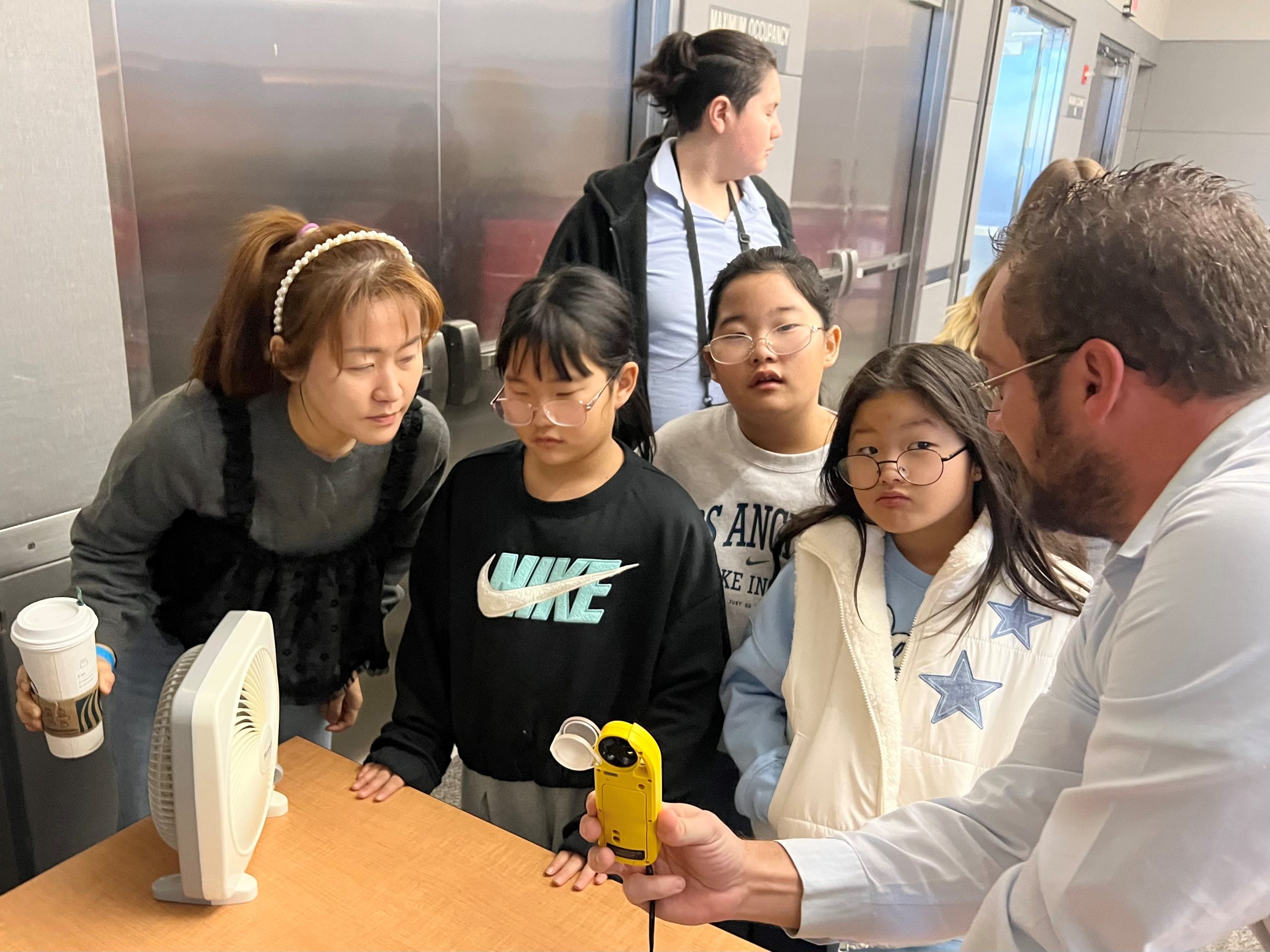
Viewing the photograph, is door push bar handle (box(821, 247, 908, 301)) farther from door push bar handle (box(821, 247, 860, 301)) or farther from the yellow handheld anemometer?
the yellow handheld anemometer

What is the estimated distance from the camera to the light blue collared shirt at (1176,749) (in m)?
0.71

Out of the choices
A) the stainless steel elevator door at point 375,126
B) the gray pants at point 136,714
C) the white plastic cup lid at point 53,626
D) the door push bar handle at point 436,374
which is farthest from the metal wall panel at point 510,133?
the white plastic cup lid at point 53,626

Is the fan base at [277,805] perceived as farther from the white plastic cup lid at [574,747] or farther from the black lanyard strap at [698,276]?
the black lanyard strap at [698,276]

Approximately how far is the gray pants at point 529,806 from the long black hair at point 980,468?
1.91 feet

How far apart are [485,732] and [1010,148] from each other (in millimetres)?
5788

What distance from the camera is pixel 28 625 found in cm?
109

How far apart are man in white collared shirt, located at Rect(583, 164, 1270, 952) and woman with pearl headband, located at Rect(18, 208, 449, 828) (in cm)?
78

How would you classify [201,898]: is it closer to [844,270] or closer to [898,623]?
[898,623]

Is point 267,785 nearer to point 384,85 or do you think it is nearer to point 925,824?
point 925,824

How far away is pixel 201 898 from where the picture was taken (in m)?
1.09

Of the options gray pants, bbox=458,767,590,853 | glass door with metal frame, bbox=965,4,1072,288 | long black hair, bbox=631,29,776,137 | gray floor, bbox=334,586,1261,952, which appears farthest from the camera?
glass door with metal frame, bbox=965,4,1072,288

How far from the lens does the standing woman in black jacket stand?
2.29 meters

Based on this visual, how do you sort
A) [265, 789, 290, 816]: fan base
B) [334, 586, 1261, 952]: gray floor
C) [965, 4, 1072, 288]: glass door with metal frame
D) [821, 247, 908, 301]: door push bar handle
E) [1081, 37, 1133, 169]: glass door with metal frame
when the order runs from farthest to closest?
[1081, 37, 1133, 169]: glass door with metal frame → [965, 4, 1072, 288]: glass door with metal frame → [821, 247, 908, 301]: door push bar handle → [334, 586, 1261, 952]: gray floor → [265, 789, 290, 816]: fan base

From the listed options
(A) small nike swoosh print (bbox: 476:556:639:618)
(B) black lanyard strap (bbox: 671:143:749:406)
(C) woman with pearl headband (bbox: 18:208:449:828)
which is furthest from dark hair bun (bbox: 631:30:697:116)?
(A) small nike swoosh print (bbox: 476:556:639:618)
